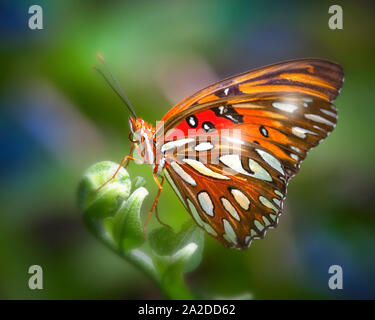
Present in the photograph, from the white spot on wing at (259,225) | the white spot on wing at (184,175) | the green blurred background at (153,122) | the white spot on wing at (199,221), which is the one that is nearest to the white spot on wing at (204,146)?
the white spot on wing at (184,175)

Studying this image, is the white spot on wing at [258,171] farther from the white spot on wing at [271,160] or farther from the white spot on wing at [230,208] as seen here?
the white spot on wing at [230,208]

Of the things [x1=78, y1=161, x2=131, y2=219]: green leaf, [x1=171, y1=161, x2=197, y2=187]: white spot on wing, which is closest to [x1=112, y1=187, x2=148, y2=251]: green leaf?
[x1=78, y1=161, x2=131, y2=219]: green leaf

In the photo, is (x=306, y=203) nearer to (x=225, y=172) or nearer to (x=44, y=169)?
(x=225, y=172)

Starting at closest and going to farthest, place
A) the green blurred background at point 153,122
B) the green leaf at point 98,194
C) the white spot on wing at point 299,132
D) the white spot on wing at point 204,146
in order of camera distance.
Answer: the green leaf at point 98,194 < the white spot on wing at point 299,132 < the white spot on wing at point 204,146 < the green blurred background at point 153,122

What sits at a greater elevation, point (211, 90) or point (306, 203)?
point (211, 90)

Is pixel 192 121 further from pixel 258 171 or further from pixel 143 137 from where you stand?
pixel 258 171

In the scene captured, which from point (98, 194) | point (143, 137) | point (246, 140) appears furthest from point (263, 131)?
point (98, 194)

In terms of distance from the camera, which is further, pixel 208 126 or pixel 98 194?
pixel 208 126

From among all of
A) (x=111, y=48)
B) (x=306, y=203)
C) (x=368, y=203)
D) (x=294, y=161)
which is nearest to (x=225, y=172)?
(x=294, y=161)
